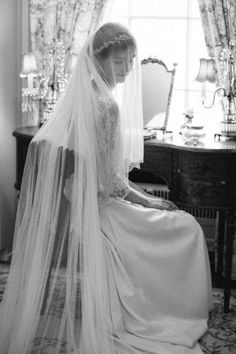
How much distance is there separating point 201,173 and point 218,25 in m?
1.29

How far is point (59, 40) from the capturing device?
14.3ft

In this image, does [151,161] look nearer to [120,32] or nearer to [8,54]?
[120,32]


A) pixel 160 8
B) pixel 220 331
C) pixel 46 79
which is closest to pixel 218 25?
pixel 160 8

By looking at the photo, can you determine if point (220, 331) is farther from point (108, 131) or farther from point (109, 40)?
point (109, 40)

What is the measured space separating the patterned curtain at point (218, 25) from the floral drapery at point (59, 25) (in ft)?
2.37

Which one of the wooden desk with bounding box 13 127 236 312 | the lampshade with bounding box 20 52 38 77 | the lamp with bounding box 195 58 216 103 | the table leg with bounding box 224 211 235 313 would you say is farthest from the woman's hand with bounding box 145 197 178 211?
the lampshade with bounding box 20 52 38 77

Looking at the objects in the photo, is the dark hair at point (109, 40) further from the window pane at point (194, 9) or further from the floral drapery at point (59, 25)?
the window pane at point (194, 9)

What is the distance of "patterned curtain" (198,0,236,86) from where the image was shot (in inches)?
159

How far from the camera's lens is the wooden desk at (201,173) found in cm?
324

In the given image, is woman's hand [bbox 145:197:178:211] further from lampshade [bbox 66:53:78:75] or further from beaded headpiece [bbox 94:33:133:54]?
lampshade [bbox 66:53:78:75]

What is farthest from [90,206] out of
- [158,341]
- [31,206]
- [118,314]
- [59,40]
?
[59,40]

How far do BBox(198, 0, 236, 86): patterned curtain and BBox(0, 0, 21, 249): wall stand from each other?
4.42 feet

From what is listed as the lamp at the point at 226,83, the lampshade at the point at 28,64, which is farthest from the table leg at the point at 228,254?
the lampshade at the point at 28,64

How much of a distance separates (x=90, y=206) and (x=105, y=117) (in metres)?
0.41
